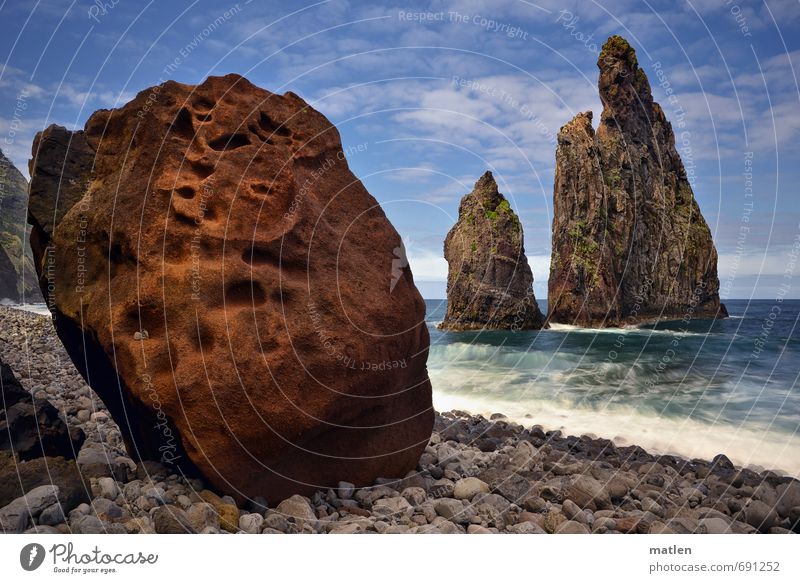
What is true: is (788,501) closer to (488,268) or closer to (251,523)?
(251,523)

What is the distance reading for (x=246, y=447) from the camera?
217 inches

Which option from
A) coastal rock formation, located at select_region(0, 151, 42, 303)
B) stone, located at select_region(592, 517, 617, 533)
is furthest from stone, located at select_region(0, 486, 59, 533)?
coastal rock formation, located at select_region(0, 151, 42, 303)

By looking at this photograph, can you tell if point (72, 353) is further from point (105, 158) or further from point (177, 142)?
point (177, 142)

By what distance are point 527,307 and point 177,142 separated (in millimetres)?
45818

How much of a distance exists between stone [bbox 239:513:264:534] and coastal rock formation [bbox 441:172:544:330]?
Answer: 1678 inches

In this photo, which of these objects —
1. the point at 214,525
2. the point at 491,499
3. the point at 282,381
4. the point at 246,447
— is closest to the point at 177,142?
the point at 282,381

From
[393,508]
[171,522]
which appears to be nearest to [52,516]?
[171,522]

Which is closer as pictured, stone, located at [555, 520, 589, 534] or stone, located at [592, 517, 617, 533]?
stone, located at [555, 520, 589, 534]

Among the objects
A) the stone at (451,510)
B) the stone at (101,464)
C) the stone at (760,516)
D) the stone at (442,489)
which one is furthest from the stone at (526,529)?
the stone at (101,464)

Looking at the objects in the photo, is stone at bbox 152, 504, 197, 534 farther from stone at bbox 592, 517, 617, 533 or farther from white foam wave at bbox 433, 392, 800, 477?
white foam wave at bbox 433, 392, 800, 477

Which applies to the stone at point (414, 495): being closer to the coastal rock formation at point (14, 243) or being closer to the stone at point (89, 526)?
the stone at point (89, 526)

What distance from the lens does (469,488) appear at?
634 cm

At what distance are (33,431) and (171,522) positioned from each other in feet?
9.60

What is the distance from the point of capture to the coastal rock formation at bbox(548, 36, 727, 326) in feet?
166
